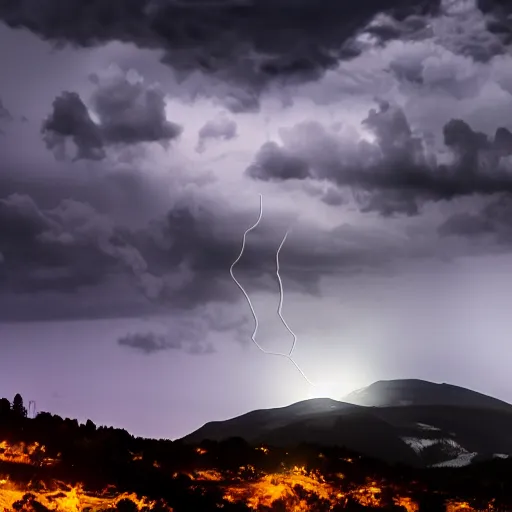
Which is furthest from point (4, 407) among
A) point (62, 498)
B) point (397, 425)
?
point (397, 425)

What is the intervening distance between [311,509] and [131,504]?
1137cm

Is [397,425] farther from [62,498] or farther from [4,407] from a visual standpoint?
[62,498]

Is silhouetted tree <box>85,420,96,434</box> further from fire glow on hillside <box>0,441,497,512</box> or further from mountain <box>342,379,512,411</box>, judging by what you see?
mountain <box>342,379,512,411</box>

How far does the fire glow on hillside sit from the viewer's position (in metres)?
56.3

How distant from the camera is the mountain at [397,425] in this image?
351 ft

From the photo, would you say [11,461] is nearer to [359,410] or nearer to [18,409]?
[18,409]

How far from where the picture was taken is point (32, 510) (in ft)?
181

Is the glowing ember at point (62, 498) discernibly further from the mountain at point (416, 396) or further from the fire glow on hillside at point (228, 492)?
the mountain at point (416, 396)

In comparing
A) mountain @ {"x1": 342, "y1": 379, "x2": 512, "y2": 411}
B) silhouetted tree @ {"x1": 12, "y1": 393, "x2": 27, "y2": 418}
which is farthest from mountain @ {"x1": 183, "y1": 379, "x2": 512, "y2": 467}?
silhouetted tree @ {"x1": 12, "y1": 393, "x2": 27, "y2": 418}

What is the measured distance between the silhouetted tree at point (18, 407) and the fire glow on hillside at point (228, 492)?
7008 mm

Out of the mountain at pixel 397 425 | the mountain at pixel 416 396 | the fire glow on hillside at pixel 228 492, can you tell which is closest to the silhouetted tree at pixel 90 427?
the fire glow on hillside at pixel 228 492

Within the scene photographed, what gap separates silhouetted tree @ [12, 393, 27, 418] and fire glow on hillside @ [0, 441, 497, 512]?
23.0 ft

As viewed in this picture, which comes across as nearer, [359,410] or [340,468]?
[340,468]

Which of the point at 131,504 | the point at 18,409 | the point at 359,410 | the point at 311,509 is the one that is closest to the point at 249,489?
the point at 311,509
